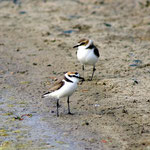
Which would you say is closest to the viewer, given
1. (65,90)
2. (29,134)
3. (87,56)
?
(29,134)

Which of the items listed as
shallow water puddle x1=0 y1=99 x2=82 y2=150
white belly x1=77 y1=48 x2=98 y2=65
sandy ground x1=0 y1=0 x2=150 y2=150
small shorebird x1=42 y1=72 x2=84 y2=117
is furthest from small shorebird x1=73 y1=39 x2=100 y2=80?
shallow water puddle x1=0 y1=99 x2=82 y2=150

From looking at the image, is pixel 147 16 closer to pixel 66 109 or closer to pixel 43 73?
pixel 43 73

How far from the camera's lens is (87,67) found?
12.2 metres

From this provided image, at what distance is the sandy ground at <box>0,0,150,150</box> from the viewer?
25.9ft

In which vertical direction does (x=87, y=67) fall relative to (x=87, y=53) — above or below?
below

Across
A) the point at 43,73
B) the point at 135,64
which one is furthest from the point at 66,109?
the point at 135,64

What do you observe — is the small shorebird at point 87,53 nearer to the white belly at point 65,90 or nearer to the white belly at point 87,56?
the white belly at point 87,56

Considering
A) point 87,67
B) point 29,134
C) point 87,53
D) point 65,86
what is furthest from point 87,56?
point 29,134

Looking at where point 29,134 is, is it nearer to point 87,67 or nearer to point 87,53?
point 87,53

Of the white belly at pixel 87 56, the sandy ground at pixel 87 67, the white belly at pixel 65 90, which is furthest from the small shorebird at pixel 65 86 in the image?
the white belly at pixel 87 56

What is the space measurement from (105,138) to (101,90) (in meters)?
2.79

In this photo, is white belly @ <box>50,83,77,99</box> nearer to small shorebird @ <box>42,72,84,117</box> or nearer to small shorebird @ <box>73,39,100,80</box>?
small shorebird @ <box>42,72,84,117</box>

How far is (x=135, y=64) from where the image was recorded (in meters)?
11.8

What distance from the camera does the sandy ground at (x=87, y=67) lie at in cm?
790
